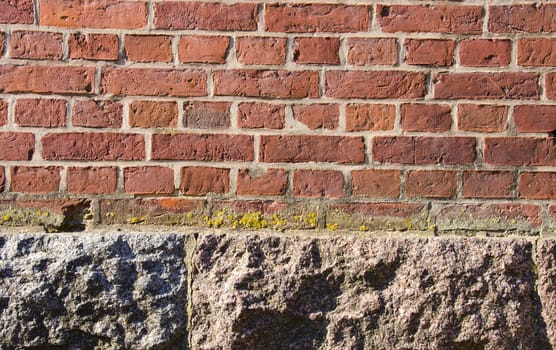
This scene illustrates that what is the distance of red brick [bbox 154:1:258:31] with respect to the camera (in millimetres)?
1688

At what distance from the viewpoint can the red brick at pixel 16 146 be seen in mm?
1666

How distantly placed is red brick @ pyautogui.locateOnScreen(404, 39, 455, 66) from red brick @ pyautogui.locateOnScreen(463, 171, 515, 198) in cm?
30

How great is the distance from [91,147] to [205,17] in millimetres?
450

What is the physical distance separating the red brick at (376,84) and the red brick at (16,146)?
0.79 metres

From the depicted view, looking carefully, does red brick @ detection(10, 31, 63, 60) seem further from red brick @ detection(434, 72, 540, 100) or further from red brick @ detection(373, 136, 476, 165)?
red brick @ detection(434, 72, 540, 100)

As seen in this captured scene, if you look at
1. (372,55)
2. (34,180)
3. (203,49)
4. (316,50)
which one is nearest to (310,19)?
(316,50)

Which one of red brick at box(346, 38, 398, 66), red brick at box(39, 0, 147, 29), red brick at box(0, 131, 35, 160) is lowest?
red brick at box(0, 131, 35, 160)

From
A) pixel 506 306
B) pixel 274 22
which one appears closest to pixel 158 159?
pixel 274 22

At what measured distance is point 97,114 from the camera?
1675 mm

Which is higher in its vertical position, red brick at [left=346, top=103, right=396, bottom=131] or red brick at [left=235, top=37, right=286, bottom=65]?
red brick at [left=235, top=37, right=286, bottom=65]

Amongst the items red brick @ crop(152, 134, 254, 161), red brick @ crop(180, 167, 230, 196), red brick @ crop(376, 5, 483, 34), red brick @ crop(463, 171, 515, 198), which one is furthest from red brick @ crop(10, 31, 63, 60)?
red brick @ crop(463, 171, 515, 198)

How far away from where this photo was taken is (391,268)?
161 cm

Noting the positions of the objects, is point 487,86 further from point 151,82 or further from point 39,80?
point 39,80

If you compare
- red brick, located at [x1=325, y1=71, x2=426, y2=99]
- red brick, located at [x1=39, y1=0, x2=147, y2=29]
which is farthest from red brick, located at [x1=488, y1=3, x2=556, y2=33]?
red brick, located at [x1=39, y1=0, x2=147, y2=29]
